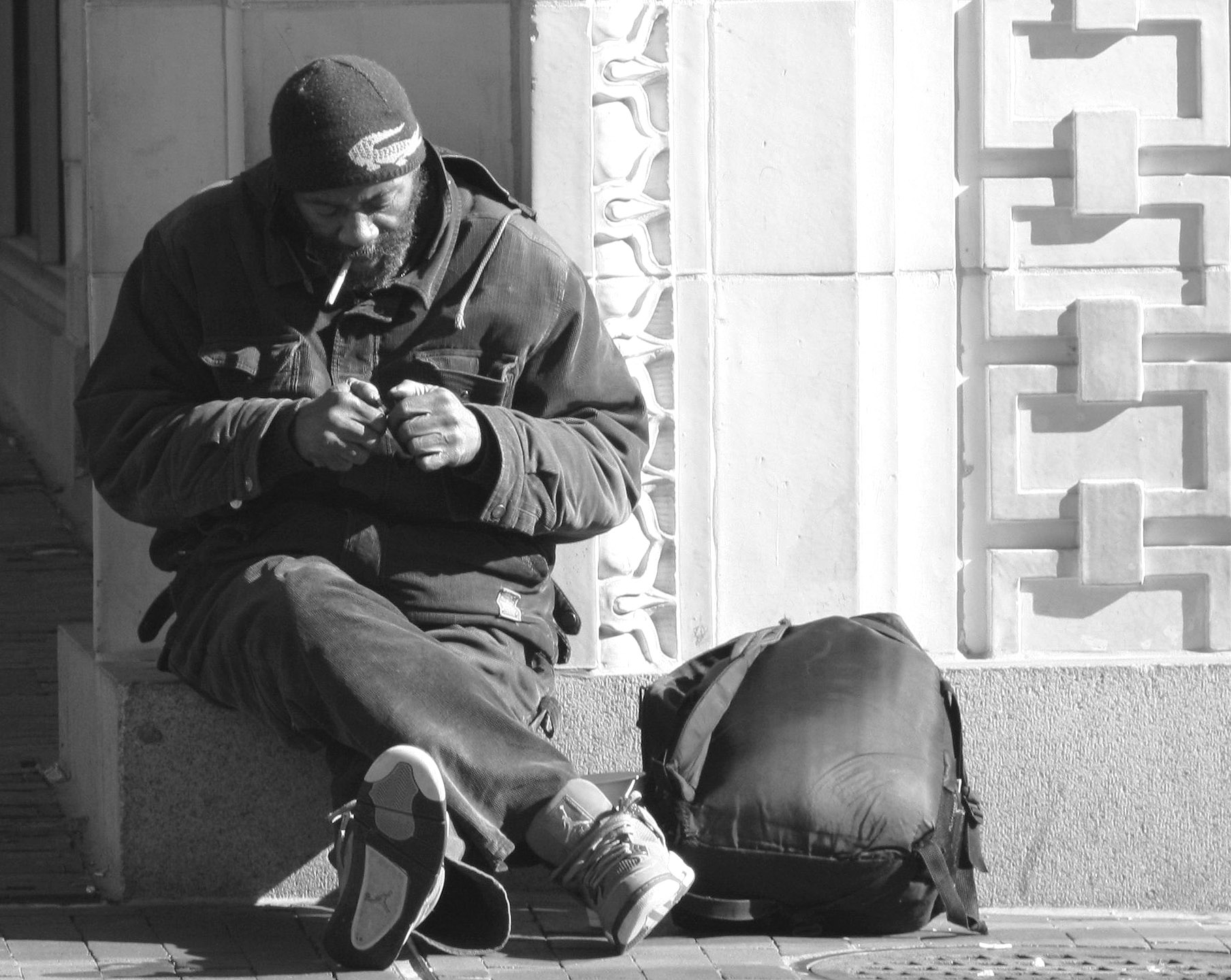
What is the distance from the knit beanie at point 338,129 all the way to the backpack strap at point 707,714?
1.15 meters

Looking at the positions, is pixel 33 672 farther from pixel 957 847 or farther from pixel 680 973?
pixel 957 847

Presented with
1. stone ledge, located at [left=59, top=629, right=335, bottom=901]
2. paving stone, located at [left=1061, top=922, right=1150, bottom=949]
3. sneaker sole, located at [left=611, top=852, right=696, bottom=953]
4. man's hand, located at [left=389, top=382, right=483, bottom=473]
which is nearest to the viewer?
sneaker sole, located at [left=611, top=852, right=696, bottom=953]

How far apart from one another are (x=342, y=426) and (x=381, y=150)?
525 mm

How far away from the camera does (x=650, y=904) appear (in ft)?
11.6

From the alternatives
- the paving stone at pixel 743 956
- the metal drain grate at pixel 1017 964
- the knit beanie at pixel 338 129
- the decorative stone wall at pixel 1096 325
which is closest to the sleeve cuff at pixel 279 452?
the knit beanie at pixel 338 129

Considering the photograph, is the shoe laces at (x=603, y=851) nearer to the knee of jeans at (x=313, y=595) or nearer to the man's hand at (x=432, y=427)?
the knee of jeans at (x=313, y=595)

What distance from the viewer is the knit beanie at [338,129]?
3.74 m

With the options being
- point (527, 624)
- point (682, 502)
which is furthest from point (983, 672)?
point (527, 624)

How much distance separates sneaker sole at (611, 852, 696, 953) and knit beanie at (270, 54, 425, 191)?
1.35m

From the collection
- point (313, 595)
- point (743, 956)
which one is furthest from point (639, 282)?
point (743, 956)

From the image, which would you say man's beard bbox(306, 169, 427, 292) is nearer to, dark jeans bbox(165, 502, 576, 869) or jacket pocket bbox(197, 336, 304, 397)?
jacket pocket bbox(197, 336, 304, 397)

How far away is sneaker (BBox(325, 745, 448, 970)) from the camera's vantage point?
3443 millimetres

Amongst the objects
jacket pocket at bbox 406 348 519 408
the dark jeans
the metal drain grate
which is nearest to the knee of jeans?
the dark jeans

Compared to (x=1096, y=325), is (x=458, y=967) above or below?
below
